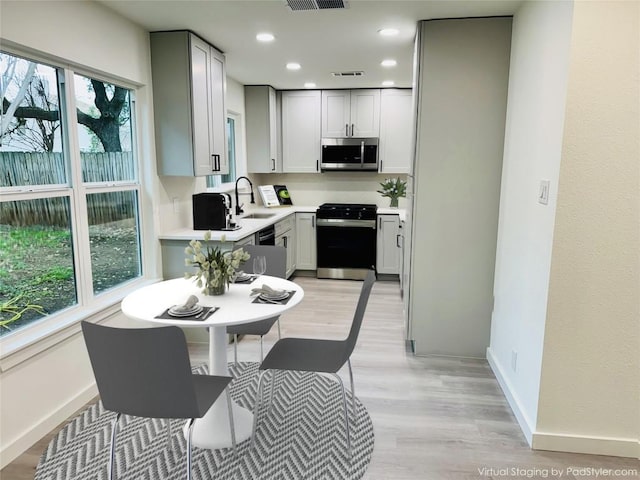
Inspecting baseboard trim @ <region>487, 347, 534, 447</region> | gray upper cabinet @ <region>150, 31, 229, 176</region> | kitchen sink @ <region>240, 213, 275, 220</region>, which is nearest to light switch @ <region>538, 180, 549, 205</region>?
baseboard trim @ <region>487, 347, 534, 447</region>

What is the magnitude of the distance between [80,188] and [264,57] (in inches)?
81.5

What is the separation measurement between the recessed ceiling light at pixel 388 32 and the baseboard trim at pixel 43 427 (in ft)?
10.2

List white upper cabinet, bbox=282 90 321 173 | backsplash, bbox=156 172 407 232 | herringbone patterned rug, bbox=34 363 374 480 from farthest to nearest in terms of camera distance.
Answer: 1. backsplash, bbox=156 172 407 232
2. white upper cabinet, bbox=282 90 321 173
3. herringbone patterned rug, bbox=34 363 374 480

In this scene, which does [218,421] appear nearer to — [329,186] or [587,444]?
[587,444]

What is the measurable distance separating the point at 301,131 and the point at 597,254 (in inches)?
167

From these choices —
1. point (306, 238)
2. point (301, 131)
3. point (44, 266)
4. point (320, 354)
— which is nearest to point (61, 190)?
point (44, 266)

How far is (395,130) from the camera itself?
5.52 metres

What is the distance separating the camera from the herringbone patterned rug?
2.03 meters

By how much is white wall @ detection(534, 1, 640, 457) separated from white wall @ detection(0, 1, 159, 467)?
2585 millimetres

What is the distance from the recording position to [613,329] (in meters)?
2.09

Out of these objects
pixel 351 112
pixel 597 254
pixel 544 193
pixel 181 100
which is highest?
→ pixel 351 112

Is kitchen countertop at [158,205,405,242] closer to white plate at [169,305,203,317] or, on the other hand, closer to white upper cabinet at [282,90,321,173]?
white upper cabinet at [282,90,321,173]

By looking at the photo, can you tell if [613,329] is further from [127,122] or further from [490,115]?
[127,122]

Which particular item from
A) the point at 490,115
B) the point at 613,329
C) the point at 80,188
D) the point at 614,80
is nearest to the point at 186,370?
the point at 80,188
